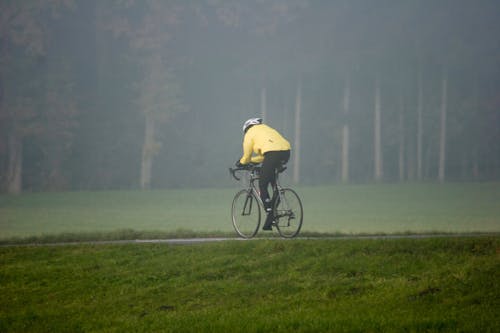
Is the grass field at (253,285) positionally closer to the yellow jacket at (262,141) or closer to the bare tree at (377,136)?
the yellow jacket at (262,141)

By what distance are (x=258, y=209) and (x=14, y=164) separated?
105ft

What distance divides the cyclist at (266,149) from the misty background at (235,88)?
31.8 m

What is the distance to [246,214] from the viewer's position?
1448 cm

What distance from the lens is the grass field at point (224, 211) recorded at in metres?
22.1

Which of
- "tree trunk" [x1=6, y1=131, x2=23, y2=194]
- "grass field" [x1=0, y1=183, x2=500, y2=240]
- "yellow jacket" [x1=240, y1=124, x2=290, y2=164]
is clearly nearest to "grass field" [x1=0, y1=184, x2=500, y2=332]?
"yellow jacket" [x1=240, y1=124, x2=290, y2=164]

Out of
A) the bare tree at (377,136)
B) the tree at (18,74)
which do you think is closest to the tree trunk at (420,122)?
the bare tree at (377,136)

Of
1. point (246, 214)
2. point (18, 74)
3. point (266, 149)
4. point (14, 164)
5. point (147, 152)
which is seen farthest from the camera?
point (147, 152)

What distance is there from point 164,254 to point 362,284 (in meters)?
3.61

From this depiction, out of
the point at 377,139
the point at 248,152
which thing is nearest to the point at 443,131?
the point at 377,139

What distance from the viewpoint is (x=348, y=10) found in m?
60.0

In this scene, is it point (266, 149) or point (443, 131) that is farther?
point (443, 131)

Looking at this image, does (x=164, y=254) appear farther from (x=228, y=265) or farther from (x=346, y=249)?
(x=346, y=249)

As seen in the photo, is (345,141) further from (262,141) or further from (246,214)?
(262,141)

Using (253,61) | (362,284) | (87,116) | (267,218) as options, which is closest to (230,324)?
(362,284)
